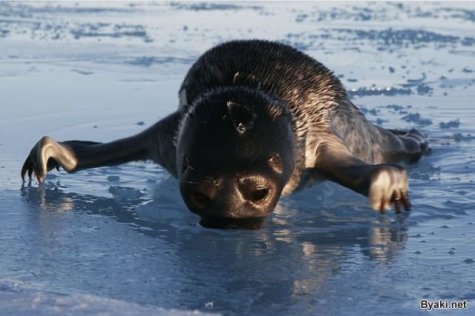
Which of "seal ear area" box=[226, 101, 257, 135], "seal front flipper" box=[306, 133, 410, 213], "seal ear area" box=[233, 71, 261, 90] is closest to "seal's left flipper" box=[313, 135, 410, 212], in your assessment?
"seal front flipper" box=[306, 133, 410, 213]

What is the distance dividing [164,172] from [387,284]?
7.00ft

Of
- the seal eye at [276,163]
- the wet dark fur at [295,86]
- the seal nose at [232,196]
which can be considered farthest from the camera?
the wet dark fur at [295,86]

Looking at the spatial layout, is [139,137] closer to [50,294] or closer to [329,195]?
[329,195]

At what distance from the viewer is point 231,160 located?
368 cm

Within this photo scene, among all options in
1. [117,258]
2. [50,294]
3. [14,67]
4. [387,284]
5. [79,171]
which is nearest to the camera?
[50,294]

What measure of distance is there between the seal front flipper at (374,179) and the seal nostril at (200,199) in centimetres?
77

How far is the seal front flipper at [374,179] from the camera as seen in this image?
4141mm

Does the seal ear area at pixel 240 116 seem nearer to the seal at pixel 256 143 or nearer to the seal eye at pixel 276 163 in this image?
the seal at pixel 256 143

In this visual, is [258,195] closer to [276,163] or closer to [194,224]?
[276,163]

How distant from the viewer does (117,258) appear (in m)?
3.69

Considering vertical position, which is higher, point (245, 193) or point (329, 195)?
point (245, 193)

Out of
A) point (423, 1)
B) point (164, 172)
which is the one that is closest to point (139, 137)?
point (164, 172)

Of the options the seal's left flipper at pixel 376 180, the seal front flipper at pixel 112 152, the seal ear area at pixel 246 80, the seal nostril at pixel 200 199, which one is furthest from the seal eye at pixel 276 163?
the seal front flipper at pixel 112 152

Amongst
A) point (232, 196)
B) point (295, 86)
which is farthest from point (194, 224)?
point (295, 86)
